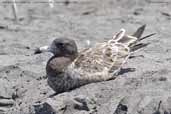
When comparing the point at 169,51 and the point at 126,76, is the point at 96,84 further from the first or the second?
the point at 169,51

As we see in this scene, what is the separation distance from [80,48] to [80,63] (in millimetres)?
2540

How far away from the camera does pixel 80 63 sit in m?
9.76

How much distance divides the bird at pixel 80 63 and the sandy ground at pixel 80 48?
0.14 meters

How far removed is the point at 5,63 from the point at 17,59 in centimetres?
25

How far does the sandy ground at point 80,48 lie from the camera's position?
8961 millimetres

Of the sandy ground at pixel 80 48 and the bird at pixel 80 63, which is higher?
the bird at pixel 80 63

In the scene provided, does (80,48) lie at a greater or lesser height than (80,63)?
lesser

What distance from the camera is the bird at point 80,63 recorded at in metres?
9.61

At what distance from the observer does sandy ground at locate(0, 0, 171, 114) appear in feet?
29.4

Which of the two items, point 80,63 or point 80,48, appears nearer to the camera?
point 80,63

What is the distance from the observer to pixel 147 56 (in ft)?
35.9

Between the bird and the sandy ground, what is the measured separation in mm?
139

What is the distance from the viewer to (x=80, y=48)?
40.3 ft

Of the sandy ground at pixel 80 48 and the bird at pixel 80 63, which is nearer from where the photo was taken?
the sandy ground at pixel 80 48
